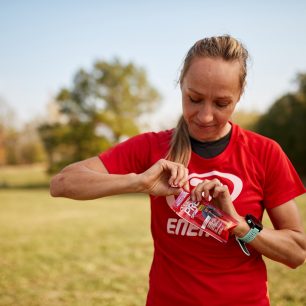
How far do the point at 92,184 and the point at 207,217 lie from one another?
0.60 m

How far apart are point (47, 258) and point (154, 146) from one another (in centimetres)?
642

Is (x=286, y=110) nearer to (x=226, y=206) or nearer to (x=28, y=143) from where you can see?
(x=226, y=206)

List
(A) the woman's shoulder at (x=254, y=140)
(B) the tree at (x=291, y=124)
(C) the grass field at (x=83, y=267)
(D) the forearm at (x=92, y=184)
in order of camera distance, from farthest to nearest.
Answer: (B) the tree at (x=291, y=124) < (C) the grass field at (x=83, y=267) < (A) the woman's shoulder at (x=254, y=140) < (D) the forearm at (x=92, y=184)

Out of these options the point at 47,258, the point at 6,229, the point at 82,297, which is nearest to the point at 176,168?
the point at 82,297

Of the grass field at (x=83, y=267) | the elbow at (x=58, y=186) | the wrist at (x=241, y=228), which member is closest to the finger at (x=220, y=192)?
the wrist at (x=241, y=228)

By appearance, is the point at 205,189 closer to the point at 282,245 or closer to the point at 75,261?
the point at 282,245

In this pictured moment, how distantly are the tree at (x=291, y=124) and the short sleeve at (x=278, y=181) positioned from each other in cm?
3167

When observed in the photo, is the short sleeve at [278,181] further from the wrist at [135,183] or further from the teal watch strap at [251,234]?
the wrist at [135,183]

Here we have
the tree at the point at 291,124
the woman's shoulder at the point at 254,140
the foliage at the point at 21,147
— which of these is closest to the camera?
the woman's shoulder at the point at 254,140

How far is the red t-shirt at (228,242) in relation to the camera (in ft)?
6.30

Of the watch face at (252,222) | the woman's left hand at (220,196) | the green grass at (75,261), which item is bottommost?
the green grass at (75,261)

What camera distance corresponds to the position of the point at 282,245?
1.87m

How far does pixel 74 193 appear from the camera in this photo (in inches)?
76.4

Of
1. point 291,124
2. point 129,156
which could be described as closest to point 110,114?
point 291,124
